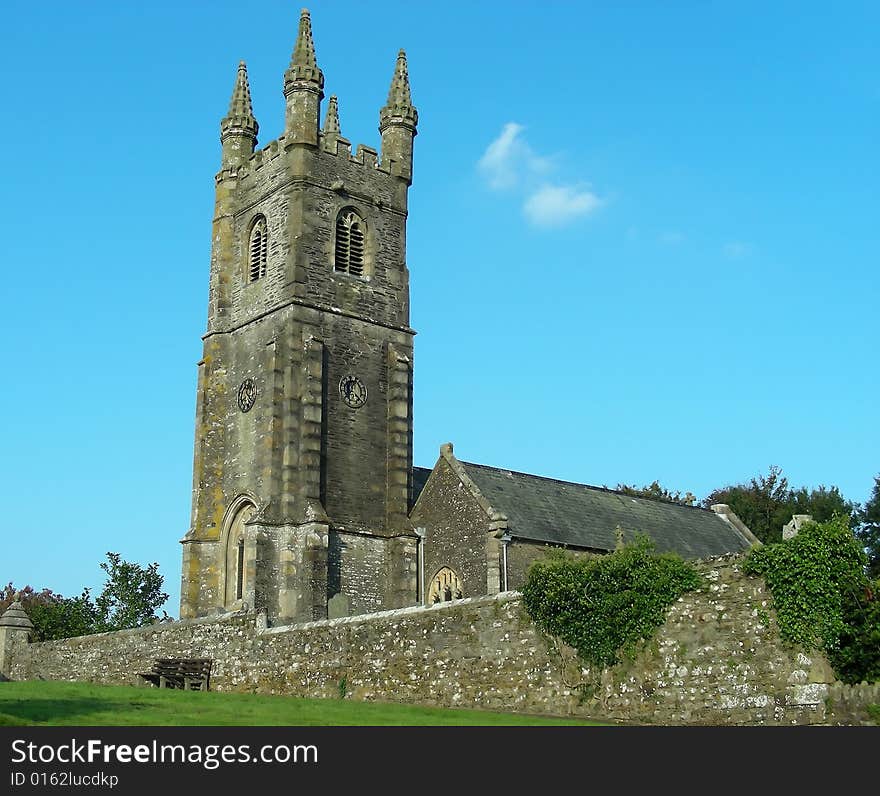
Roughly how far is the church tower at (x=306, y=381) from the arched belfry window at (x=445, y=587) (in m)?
0.86

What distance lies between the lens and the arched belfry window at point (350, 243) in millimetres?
43781

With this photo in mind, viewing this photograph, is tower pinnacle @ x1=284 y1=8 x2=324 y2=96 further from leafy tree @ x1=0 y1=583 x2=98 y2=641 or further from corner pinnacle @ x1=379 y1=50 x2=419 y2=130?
leafy tree @ x1=0 y1=583 x2=98 y2=641

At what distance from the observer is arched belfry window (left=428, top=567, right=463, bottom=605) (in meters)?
39.5

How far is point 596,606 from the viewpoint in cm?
2081

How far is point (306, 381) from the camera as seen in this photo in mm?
40812

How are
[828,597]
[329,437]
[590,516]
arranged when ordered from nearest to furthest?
[828,597], [329,437], [590,516]

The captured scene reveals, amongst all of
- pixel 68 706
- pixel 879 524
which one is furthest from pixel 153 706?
pixel 879 524

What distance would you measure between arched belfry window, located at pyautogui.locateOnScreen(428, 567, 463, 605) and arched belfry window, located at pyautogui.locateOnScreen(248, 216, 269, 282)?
1330cm

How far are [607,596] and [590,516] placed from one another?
21.6m

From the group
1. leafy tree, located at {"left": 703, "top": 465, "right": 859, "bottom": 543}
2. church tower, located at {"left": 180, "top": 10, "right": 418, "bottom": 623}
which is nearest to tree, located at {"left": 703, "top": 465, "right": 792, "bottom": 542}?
leafy tree, located at {"left": 703, "top": 465, "right": 859, "bottom": 543}

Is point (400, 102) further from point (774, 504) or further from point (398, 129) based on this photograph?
point (774, 504)

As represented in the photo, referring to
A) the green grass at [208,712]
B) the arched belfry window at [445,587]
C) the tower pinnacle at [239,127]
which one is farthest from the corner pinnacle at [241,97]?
the green grass at [208,712]

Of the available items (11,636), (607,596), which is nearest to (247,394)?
(11,636)

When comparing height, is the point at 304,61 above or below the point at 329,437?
above
